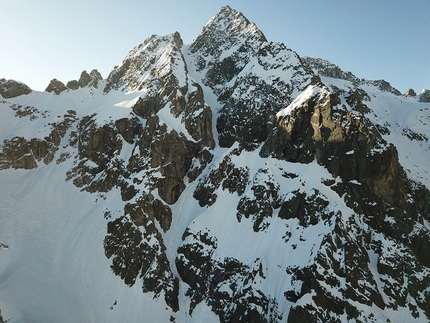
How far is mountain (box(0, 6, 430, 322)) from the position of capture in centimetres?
4372

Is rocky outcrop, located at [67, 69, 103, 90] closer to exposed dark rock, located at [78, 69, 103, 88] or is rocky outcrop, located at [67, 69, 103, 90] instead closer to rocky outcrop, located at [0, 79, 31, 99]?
exposed dark rock, located at [78, 69, 103, 88]

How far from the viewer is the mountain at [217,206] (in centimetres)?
4372

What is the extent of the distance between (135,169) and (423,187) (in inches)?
2408

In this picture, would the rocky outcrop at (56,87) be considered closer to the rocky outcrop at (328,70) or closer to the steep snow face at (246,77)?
the steep snow face at (246,77)

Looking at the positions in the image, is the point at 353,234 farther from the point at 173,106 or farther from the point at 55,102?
the point at 55,102

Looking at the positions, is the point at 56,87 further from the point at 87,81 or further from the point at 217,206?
the point at 217,206

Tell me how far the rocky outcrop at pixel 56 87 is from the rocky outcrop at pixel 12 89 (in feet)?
23.6

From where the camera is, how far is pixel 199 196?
6462 cm

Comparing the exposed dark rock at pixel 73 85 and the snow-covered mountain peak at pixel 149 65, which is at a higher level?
the snow-covered mountain peak at pixel 149 65

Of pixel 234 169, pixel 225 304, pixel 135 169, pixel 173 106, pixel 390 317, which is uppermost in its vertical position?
pixel 173 106

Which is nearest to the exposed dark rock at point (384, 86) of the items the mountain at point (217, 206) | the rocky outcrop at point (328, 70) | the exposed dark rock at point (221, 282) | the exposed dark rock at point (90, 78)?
the rocky outcrop at point (328, 70)

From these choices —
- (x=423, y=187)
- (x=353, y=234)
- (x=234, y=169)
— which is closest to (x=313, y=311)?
(x=353, y=234)

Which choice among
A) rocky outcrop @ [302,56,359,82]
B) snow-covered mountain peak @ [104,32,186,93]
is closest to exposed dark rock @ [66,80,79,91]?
snow-covered mountain peak @ [104,32,186,93]

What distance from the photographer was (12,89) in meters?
96.4
